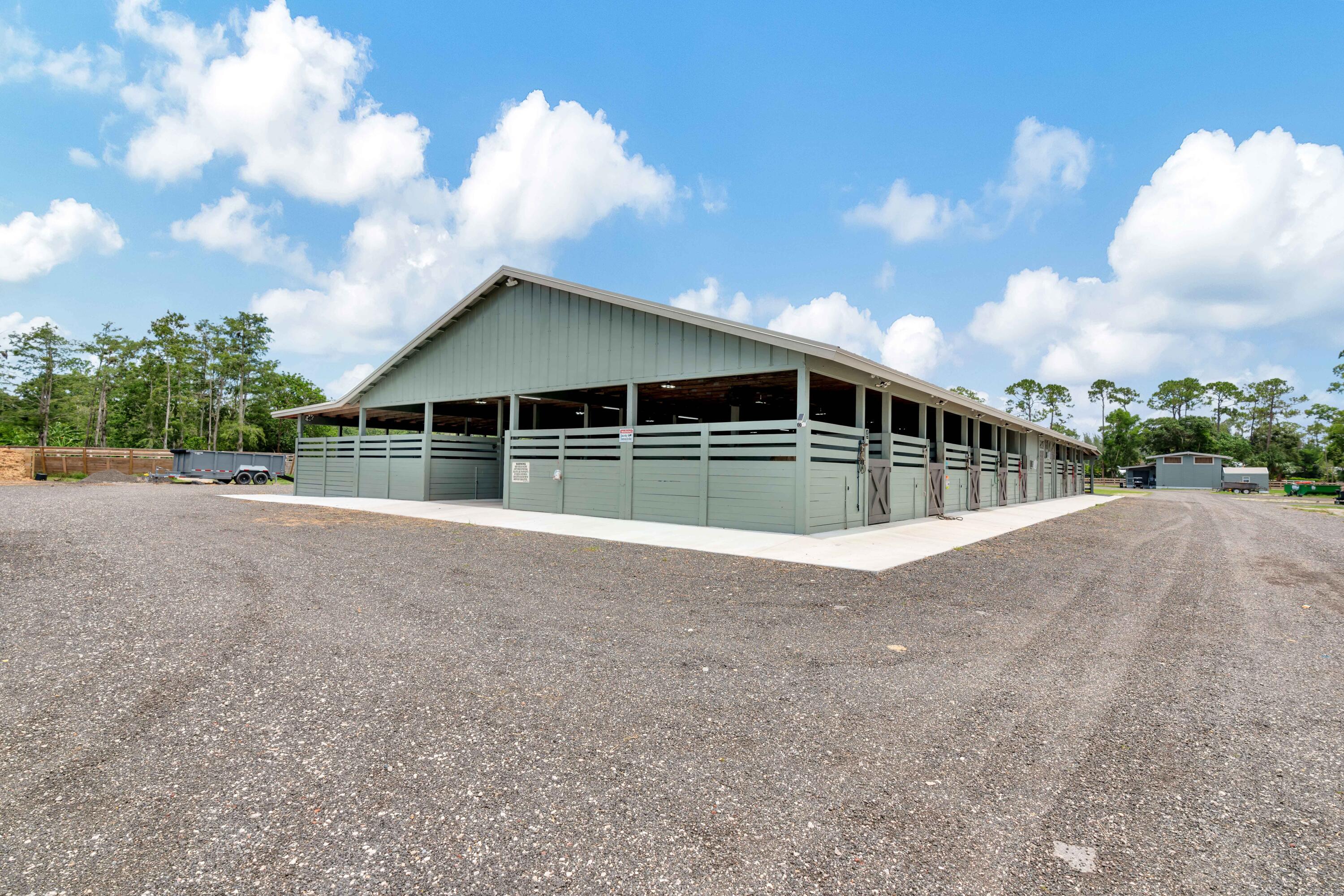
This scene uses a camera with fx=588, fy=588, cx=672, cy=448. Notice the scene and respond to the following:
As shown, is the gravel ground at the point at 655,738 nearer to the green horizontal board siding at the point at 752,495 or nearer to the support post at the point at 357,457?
the green horizontal board siding at the point at 752,495

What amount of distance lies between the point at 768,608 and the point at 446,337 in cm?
1672

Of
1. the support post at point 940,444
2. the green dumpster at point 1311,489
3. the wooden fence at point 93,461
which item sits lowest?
the green dumpster at point 1311,489

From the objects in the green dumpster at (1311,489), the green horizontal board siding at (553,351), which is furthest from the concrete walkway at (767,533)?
the green dumpster at (1311,489)

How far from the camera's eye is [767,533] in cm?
1168

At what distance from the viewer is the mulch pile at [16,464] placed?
30500 millimetres

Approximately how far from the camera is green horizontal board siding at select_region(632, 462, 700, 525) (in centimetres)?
1306

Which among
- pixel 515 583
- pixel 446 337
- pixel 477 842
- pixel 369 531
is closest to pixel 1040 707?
pixel 477 842

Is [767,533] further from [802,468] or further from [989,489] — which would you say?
[989,489]

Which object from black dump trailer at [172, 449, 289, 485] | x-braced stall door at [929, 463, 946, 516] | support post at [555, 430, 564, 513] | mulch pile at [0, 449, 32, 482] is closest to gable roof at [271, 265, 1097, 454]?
x-braced stall door at [929, 463, 946, 516]

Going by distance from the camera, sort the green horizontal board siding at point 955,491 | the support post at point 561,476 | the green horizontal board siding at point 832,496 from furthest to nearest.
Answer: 1. the green horizontal board siding at point 955,491
2. the support post at point 561,476
3. the green horizontal board siding at point 832,496

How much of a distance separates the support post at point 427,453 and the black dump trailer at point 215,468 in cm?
1977

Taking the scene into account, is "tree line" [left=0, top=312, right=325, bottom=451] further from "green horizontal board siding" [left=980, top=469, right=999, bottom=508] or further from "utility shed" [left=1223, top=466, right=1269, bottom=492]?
"utility shed" [left=1223, top=466, right=1269, bottom=492]

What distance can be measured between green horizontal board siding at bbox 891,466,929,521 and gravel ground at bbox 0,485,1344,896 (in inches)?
325

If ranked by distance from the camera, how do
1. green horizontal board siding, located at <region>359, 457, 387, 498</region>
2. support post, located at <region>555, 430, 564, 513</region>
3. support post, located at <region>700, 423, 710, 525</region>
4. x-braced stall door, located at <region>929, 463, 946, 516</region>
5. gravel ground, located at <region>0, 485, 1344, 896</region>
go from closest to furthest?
gravel ground, located at <region>0, 485, 1344, 896</region> < support post, located at <region>700, 423, 710, 525</region> < support post, located at <region>555, 430, 564, 513</region> < x-braced stall door, located at <region>929, 463, 946, 516</region> < green horizontal board siding, located at <region>359, 457, 387, 498</region>
